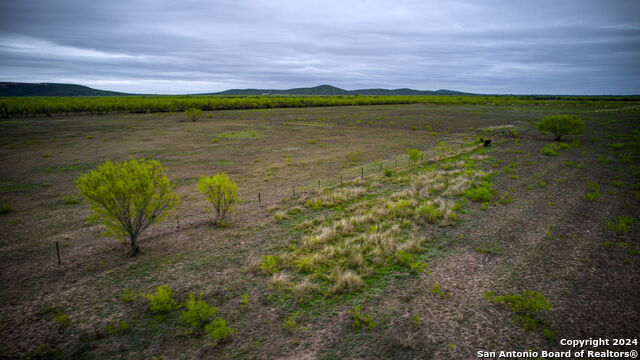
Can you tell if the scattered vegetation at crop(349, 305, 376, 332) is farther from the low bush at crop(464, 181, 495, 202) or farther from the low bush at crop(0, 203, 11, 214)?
the low bush at crop(0, 203, 11, 214)

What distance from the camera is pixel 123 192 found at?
12.6 m

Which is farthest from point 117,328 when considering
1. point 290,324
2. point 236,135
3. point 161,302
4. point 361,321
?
point 236,135

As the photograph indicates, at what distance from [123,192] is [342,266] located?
9.63 meters

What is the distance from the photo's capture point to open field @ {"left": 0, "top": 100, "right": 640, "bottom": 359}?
8.36m

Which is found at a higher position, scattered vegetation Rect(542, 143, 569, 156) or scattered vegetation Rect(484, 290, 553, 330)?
scattered vegetation Rect(542, 143, 569, 156)

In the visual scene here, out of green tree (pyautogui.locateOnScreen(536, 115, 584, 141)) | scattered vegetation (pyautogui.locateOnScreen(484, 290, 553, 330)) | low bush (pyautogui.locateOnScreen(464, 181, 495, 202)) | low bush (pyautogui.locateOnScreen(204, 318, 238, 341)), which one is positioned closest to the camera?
low bush (pyautogui.locateOnScreen(204, 318, 238, 341))

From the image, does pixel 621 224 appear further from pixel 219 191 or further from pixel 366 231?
pixel 219 191

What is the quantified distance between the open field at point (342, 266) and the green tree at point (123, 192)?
4.80 ft

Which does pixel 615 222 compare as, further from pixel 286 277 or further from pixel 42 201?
pixel 42 201

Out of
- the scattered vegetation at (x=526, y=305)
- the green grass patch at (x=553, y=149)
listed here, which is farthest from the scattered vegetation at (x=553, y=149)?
the scattered vegetation at (x=526, y=305)

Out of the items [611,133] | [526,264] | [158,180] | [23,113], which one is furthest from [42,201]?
[23,113]

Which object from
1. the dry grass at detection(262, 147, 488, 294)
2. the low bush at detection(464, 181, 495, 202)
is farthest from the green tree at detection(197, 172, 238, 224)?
the low bush at detection(464, 181, 495, 202)

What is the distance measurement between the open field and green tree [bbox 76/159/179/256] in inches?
57.6

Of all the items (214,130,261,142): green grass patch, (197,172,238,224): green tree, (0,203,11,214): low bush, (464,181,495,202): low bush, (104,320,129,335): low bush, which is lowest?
(104,320,129,335): low bush
